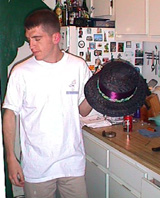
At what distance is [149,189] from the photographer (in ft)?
5.42

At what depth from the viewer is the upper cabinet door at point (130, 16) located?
212 centimetres

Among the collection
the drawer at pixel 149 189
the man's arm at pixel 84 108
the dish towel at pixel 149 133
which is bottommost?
the drawer at pixel 149 189

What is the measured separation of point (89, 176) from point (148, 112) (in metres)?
0.68

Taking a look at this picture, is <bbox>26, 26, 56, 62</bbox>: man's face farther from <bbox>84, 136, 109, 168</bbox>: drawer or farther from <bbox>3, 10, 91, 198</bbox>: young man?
<bbox>84, 136, 109, 168</bbox>: drawer

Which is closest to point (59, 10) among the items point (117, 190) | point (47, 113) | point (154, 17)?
point (154, 17)

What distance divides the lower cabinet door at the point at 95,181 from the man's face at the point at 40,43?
95cm

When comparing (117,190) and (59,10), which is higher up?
(59,10)

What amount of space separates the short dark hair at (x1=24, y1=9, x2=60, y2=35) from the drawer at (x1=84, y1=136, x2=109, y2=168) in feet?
2.91

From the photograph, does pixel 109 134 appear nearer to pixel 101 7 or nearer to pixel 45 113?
pixel 45 113

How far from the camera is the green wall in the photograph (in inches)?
105

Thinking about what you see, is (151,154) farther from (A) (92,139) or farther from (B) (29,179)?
(B) (29,179)

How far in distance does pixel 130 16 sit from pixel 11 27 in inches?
42.4

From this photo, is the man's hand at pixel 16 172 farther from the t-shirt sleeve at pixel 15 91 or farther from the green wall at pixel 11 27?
the green wall at pixel 11 27

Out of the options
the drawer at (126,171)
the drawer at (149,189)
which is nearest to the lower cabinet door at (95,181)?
the drawer at (126,171)
